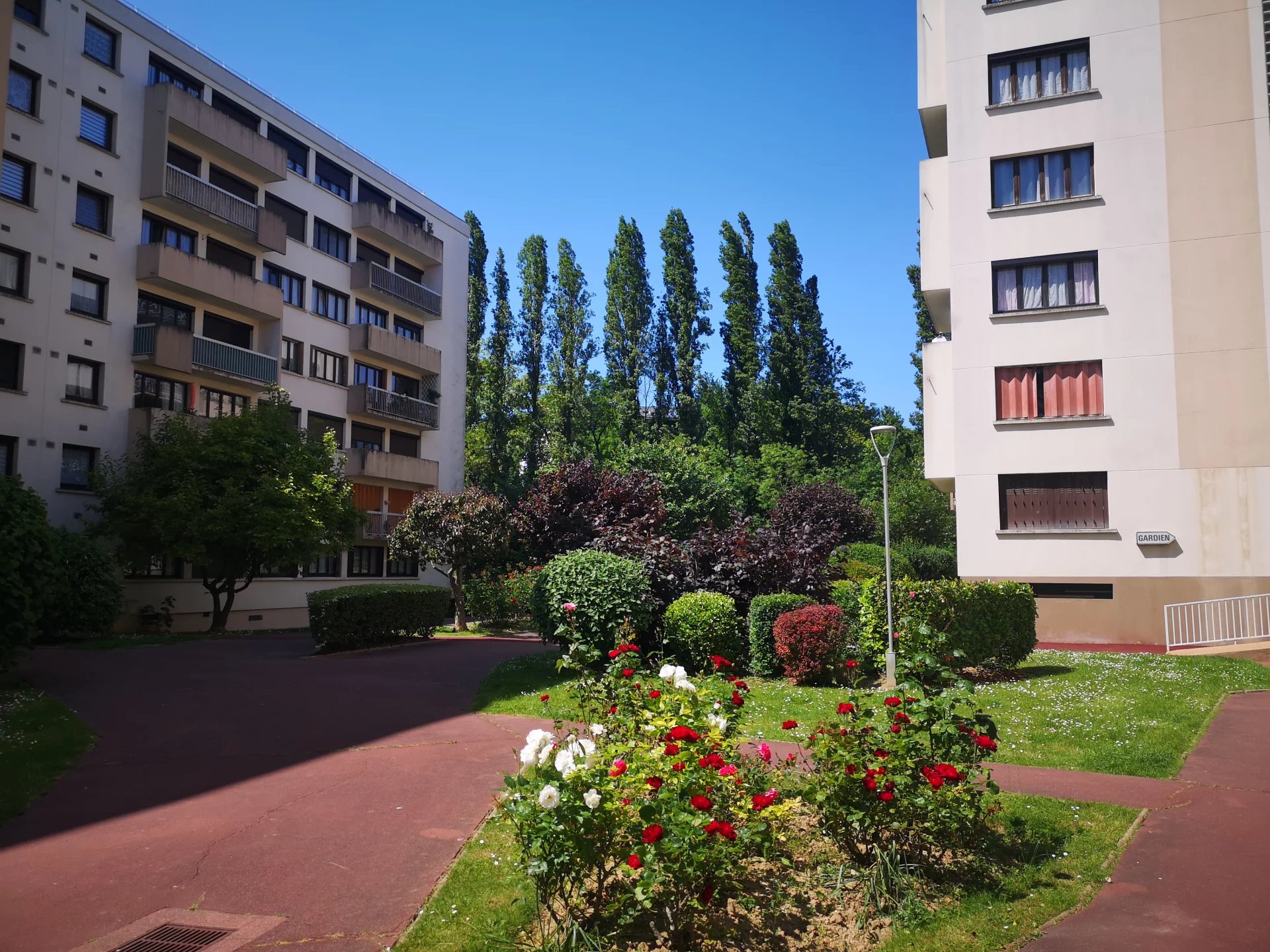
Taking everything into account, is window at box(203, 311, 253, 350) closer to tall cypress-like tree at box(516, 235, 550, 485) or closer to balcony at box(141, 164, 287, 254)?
balcony at box(141, 164, 287, 254)

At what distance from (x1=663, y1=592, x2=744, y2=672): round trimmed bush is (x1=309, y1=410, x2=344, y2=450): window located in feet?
73.5

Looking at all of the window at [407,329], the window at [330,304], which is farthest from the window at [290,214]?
the window at [407,329]

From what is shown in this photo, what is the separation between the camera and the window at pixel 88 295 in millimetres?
24984

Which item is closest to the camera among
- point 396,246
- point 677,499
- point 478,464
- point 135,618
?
point 135,618

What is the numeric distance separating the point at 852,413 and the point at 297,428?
3081 cm

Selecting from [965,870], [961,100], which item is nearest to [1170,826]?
[965,870]

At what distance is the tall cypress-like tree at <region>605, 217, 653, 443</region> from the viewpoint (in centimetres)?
4556

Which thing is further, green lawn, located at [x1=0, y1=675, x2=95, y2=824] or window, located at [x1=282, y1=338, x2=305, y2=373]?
window, located at [x1=282, y1=338, x2=305, y2=373]

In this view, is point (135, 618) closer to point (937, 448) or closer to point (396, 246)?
point (396, 246)

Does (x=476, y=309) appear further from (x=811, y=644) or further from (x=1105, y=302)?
(x=811, y=644)

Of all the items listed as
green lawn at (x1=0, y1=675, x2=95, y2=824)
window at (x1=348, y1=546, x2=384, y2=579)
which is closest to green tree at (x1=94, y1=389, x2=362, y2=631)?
window at (x1=348, y1=546, x2=384, y2=579)

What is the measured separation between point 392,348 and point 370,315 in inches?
76.8

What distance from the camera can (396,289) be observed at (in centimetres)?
3725

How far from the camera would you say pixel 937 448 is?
2170 centimetres
